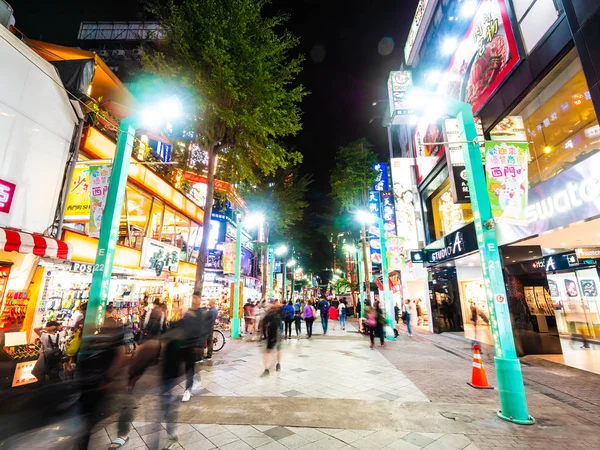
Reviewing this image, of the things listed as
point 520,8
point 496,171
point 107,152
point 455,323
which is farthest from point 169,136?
point 455,323

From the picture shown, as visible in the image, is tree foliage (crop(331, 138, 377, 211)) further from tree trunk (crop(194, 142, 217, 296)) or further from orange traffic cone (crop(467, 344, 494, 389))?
orange traffic cone (crop(467, 344, 494, 389))

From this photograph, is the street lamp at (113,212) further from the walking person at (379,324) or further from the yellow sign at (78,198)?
the walking person at (379,324)

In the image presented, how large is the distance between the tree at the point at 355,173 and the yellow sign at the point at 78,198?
18.4 metres

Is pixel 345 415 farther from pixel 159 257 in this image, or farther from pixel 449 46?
pixel 449 46

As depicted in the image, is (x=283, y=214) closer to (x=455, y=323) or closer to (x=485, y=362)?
(x=455, y=323)

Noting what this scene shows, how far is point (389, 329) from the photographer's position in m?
15.3

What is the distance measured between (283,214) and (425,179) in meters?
12.1

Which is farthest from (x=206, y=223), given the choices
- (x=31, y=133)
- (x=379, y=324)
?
(x=379, y=324)

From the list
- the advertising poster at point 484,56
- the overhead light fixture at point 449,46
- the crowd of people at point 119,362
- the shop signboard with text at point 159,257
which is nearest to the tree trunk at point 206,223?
the crowd of people at point 119,362

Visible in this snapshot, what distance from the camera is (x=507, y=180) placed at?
5695 millimetres

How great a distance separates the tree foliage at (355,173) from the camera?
23562 mm

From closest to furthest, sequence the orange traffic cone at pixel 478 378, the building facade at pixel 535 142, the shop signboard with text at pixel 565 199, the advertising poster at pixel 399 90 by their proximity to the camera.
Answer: the shop signboard with text at pixel 565 199, the orange traffic cone at pixel 478 378, the building facade at pixel 535 142, the advertising poster at pixel 399 90

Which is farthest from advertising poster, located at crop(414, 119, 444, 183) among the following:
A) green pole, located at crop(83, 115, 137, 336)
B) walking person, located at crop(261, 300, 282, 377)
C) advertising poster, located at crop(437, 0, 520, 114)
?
green pole, located at crop(83, 115, 137, 336)

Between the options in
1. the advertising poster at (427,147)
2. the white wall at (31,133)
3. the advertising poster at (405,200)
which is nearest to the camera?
the white wall at (31,133)
